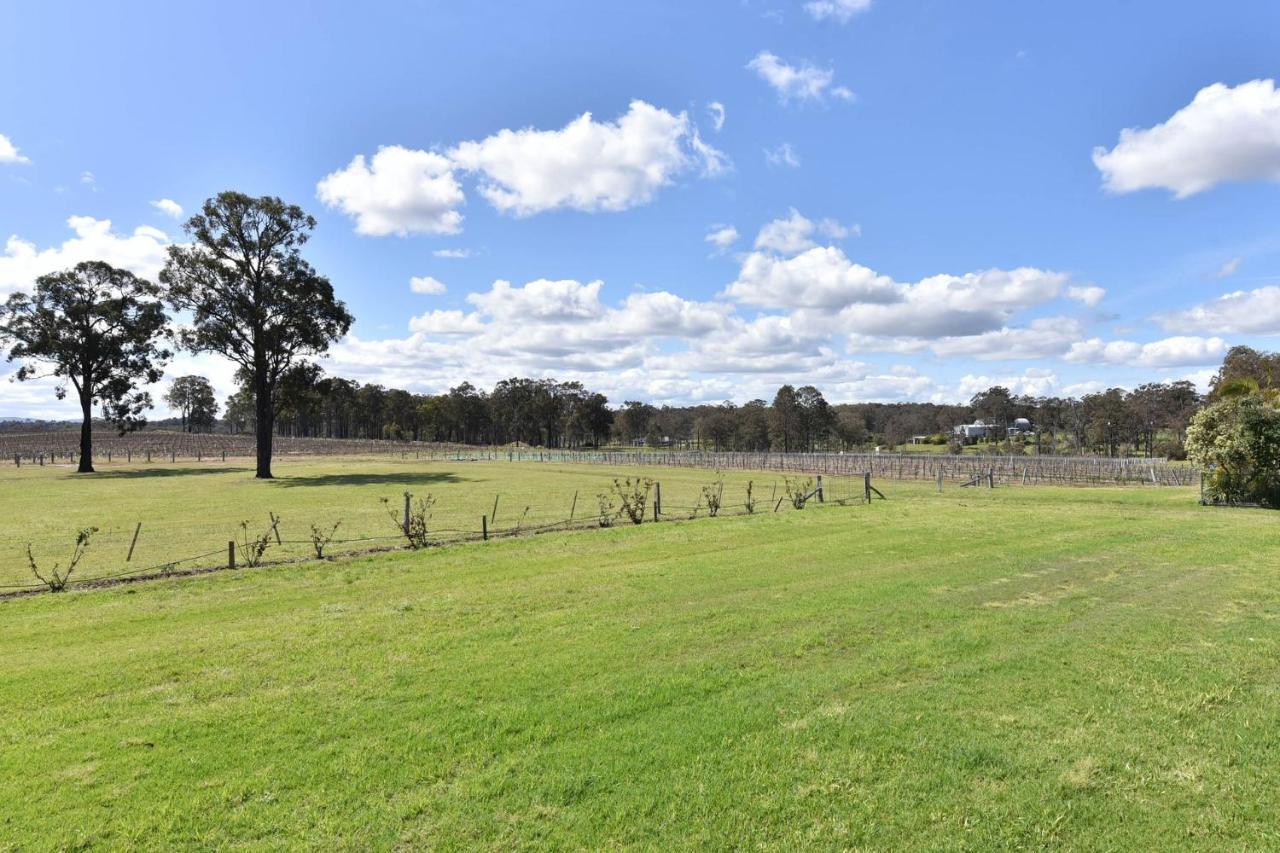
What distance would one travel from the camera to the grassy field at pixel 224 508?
1711 cm

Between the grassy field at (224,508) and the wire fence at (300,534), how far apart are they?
6 cm

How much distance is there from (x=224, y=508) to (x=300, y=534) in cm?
1056

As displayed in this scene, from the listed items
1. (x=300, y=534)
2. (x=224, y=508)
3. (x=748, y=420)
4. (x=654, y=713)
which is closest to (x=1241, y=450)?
(x=654, y=713)

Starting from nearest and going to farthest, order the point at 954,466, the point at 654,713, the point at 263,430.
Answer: the point at 654,713 → the point at 263,430 → the point at 954,466

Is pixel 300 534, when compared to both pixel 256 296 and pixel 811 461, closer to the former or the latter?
pixel 256 296

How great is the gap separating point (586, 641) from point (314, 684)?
9.86 feet

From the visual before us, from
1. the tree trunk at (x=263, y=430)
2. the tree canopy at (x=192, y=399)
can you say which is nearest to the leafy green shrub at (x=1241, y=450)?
the tree trunk at (x=263, y=430)

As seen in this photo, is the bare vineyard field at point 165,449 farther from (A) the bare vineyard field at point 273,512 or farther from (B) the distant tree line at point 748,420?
(A) the bare vineyard field at point 273,512

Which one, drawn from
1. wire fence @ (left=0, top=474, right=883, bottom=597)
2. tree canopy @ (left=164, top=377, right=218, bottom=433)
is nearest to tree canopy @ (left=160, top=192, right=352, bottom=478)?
wire fence @ (left=0, top=474, right=883, bottom=597)

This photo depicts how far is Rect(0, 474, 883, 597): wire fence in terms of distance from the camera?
14383 mm

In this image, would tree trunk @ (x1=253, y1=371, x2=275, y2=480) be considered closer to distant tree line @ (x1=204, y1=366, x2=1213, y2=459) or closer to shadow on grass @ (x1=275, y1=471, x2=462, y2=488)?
shadow on grass @ (x1=275, y1=471, x2=462, y2=488)

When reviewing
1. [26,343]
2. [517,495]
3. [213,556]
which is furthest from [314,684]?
[26,343]

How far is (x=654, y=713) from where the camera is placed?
6.01m

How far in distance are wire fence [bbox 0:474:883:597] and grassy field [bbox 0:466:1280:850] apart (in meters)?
3.01
